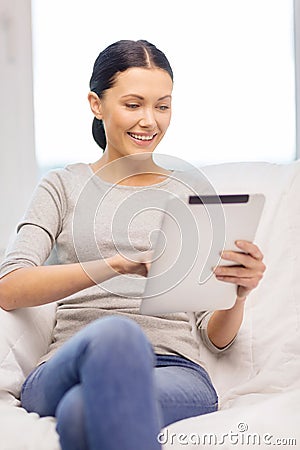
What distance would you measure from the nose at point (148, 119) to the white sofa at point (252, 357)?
301 mm

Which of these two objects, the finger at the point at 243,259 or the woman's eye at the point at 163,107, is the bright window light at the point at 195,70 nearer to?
the woman's eye at the point at 163,107

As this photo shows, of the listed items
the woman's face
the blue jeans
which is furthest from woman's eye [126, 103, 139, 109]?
the blue jeans

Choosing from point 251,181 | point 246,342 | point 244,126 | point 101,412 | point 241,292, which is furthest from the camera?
point 244,126

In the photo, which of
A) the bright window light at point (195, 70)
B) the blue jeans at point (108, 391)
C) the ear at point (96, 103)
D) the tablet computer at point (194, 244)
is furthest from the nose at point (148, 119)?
the bright window light at point (195, 70)

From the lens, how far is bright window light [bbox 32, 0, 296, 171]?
2.18 m

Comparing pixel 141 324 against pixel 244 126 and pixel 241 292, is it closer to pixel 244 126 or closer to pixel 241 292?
pixel 241 292

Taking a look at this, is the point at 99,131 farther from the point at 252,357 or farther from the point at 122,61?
the point at 252,357

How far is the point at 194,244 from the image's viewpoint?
46.4 inches

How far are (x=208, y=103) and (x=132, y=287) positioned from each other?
38.7 inches

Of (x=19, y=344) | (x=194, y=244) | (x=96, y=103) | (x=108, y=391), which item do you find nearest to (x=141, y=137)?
(x=96, y=103)

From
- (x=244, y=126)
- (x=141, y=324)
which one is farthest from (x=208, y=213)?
(x=244, y=126)

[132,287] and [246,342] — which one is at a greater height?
[132,287]

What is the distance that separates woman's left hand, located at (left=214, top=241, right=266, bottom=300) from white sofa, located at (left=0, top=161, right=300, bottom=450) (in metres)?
0.19

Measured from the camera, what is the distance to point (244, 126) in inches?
85.9
